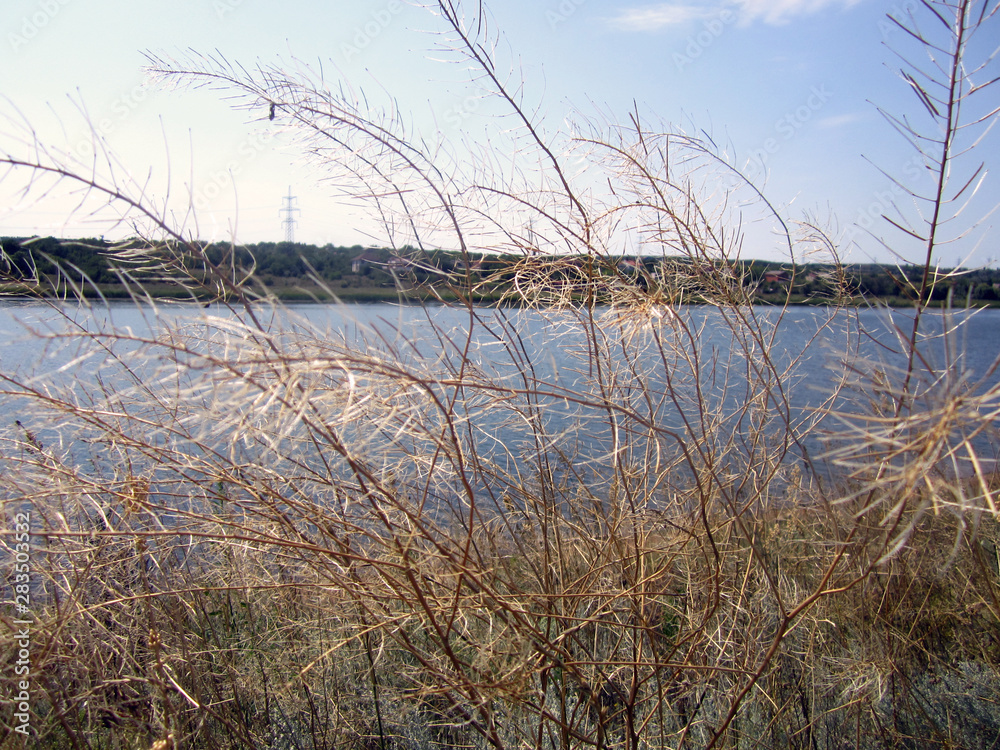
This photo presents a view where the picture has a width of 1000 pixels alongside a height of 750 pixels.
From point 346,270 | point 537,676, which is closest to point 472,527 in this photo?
point 537,676

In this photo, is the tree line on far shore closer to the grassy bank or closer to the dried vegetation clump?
the dried vegetation clump

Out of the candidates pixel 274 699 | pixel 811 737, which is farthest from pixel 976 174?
pixel 274 699

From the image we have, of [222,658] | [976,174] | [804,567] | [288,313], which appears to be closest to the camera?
[288,313]

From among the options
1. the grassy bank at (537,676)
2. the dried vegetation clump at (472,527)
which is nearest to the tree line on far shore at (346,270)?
the dried vegetation clump at (472,527)

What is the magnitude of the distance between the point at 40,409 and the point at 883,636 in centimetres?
320

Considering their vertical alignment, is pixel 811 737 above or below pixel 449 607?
below

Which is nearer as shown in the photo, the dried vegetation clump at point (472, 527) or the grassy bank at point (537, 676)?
the dried vegetation clump at point (472, 527)

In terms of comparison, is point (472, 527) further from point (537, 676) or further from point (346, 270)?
point (346, 270)

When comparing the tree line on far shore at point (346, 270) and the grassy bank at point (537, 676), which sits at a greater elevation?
the tree line on far shore at point (346, 270)

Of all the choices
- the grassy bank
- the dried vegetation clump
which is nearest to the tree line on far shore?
the dried vegetation clump

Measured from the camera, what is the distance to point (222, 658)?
2424mm

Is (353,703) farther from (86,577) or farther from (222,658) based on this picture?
(86,577)

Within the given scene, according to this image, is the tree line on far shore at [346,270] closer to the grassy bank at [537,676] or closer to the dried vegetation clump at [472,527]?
the dried vegetation clump at [472,527]

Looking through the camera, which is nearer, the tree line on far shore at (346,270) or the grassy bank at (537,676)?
the tree line on far shore at (346,270)
